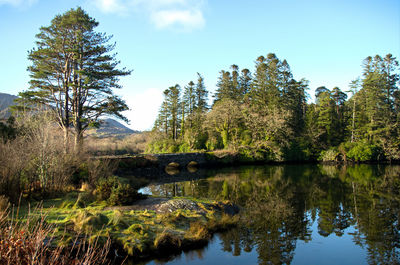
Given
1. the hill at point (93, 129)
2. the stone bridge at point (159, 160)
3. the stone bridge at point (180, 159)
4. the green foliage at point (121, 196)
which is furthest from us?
the stone bridge at point (180, 159)

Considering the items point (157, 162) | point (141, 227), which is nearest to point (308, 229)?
point (141, 227)

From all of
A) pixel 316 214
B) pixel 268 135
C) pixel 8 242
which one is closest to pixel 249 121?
pixel 268 135

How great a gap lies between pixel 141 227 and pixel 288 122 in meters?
32.6

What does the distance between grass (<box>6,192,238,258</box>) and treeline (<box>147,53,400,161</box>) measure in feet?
81.7

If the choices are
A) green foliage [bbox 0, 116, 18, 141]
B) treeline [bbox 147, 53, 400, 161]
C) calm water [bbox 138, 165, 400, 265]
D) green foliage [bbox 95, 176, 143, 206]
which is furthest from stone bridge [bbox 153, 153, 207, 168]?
green foliage [bbox 95, 176, 143, 206]

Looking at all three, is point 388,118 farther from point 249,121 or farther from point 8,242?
point 8,242

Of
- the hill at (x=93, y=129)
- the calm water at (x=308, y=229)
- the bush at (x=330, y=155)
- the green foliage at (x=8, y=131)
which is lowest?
the calm water at (x=308, y=229)

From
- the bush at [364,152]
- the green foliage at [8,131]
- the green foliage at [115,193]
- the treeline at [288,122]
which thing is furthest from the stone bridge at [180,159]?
the bush at [364,152]

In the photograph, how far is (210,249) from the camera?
25.0 feet

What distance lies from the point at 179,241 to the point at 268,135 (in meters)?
30.2

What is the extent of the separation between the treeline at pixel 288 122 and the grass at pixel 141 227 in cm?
2491

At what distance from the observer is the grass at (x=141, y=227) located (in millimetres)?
6964

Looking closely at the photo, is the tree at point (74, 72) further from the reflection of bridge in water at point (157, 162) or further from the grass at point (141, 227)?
the grass at point (141, 227)

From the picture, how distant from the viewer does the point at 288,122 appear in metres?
37.1
